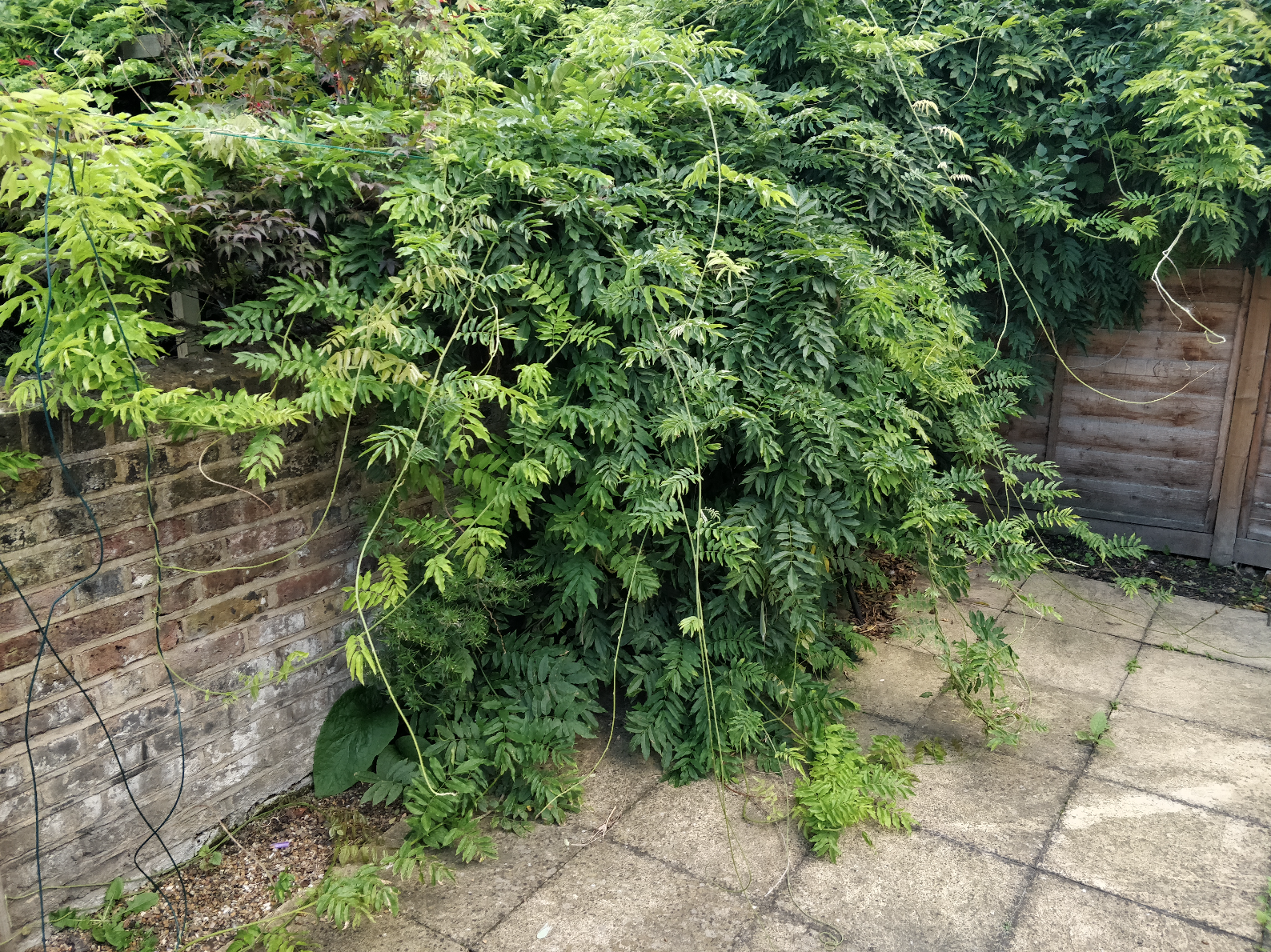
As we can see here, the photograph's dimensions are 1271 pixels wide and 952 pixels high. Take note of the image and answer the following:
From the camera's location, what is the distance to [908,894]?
263cm

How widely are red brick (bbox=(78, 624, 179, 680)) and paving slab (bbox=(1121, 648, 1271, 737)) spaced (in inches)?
147

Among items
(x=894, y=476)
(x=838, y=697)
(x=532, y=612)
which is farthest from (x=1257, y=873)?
(x=532, y=612)

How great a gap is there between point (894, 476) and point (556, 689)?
1.43 m

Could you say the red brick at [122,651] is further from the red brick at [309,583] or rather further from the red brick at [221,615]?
the red brick at [309,583]

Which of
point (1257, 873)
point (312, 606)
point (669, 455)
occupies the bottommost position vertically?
point (1257, 873)

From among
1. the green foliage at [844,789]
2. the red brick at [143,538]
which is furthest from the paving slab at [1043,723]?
the red brick at [143,538]

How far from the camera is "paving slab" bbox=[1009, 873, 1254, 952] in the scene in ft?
7.89

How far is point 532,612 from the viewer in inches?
131

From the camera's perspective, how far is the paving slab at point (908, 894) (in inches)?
97.0

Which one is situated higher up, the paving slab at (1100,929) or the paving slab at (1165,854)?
the paving slab at (1100,929)

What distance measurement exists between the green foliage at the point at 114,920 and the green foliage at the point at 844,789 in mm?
1968

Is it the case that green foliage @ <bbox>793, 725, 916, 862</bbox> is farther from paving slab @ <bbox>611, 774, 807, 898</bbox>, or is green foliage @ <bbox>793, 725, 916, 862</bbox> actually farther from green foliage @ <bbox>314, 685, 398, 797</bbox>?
green foliage @ <bbox>314, 685, 398, 797</bbox>

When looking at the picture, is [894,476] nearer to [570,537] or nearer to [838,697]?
[838,697]

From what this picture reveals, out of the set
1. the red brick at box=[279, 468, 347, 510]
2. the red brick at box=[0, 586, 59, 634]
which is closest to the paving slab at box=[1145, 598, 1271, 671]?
the red brick at box=[279, 468, 347, 510]
